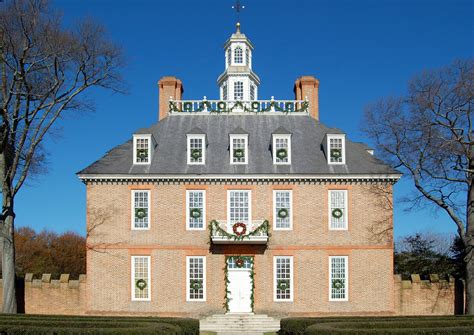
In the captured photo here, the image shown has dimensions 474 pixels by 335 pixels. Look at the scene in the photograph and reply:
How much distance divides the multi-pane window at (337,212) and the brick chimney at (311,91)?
22.4 ft

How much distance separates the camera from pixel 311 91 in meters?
35.6

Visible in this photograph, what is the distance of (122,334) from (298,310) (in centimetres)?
1451

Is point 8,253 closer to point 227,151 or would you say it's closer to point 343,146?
point 227,151

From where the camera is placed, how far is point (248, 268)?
96.0 feet

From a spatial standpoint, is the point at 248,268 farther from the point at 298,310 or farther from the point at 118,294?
the point at 118,294

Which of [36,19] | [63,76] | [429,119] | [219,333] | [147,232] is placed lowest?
[219,333]

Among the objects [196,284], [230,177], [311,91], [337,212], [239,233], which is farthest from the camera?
[311,91]

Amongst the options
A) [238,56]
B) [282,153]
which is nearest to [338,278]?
[282,153]

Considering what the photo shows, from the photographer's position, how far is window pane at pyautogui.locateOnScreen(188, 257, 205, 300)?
29062mm

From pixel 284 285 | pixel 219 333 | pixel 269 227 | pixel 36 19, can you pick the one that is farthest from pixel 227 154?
pixel 36 19

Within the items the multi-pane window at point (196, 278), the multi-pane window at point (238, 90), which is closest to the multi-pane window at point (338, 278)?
the multi-pane window at point (196, 278)

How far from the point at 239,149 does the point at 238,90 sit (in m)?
7.12

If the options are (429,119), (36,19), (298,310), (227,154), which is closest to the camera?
(36,19)

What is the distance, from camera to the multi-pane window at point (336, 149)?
30.4 meters
